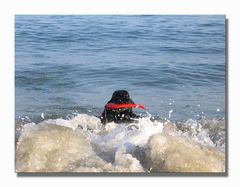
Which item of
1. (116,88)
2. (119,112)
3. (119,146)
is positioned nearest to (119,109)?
(119,112)

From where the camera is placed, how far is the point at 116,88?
6.28 m

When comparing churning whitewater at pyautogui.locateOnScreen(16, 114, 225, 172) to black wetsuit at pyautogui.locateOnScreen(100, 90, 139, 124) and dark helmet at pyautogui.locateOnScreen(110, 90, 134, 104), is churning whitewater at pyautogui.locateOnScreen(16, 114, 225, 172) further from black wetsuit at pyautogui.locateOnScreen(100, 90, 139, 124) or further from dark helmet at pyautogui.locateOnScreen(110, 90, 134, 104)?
dark helmet at pyautogui.locateOnScreen(110, 90, 134, 104)

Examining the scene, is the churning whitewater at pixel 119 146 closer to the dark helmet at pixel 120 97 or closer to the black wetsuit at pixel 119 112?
the black wetsuit at pixel 119 112

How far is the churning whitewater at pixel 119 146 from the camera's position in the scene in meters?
6.21

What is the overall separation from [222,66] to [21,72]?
1333 mm

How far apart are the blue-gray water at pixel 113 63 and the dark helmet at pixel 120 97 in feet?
0.11

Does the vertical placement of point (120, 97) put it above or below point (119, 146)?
above

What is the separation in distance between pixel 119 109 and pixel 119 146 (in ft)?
0.81

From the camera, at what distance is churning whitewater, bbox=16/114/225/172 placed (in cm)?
621

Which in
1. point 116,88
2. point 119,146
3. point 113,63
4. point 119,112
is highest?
point 113,63

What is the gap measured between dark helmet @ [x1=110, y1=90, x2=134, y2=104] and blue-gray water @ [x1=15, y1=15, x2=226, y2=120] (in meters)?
0.03

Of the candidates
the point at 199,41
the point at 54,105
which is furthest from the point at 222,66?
the point at 54,105

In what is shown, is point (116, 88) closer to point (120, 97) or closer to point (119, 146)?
point (120, 97)

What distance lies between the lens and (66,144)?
628cm
